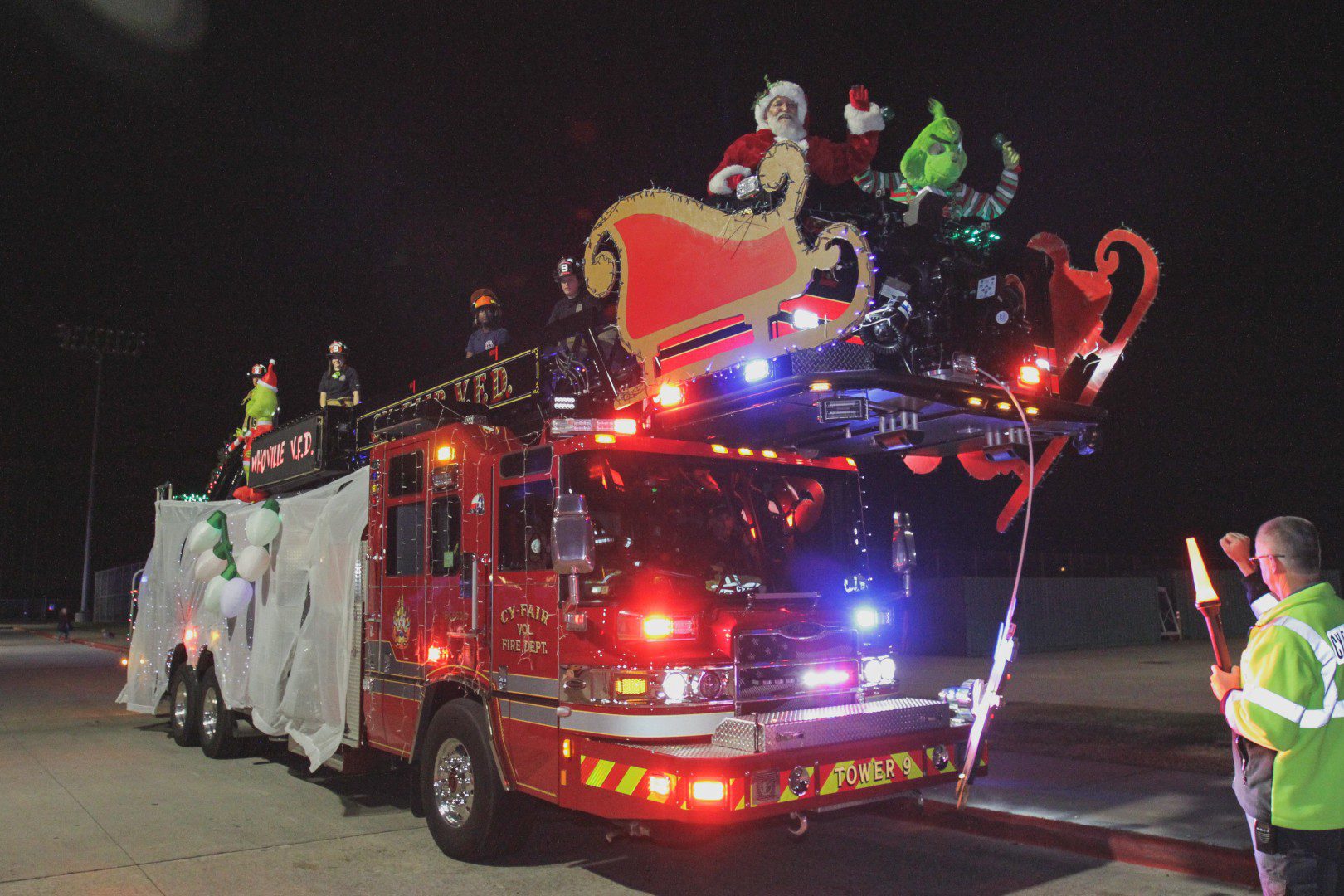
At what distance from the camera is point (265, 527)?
911 centimetres

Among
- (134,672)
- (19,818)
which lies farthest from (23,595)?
(19,818)

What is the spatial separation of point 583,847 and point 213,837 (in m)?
2.59

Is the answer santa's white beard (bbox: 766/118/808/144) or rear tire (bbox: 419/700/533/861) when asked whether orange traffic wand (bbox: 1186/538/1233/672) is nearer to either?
rear tire (bbox: 419/700/533/861)

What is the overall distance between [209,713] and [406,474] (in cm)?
491

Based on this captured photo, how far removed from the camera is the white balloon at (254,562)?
364 inches

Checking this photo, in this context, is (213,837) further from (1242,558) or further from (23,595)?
(23,595)

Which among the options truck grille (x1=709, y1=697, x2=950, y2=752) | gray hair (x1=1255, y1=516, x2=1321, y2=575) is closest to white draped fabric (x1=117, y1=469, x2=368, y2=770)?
truck grille (x1=709, y1=697, x2=950, y2=752)

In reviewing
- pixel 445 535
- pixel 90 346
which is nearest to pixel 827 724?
pixel 445 535

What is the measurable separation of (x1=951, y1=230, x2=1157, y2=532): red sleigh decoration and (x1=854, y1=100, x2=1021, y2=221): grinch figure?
40 centimetres

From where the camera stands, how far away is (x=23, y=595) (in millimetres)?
72812

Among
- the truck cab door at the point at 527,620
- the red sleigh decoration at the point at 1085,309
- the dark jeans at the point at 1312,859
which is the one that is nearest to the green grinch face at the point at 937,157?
the red sleigh decoration at the point at 1085,309

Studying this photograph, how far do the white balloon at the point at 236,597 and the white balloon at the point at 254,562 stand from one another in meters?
0.23

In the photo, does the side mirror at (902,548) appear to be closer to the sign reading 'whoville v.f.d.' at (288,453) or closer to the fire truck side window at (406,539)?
the fire truck side window at (406,539)

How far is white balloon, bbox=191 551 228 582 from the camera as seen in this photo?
10.0m
